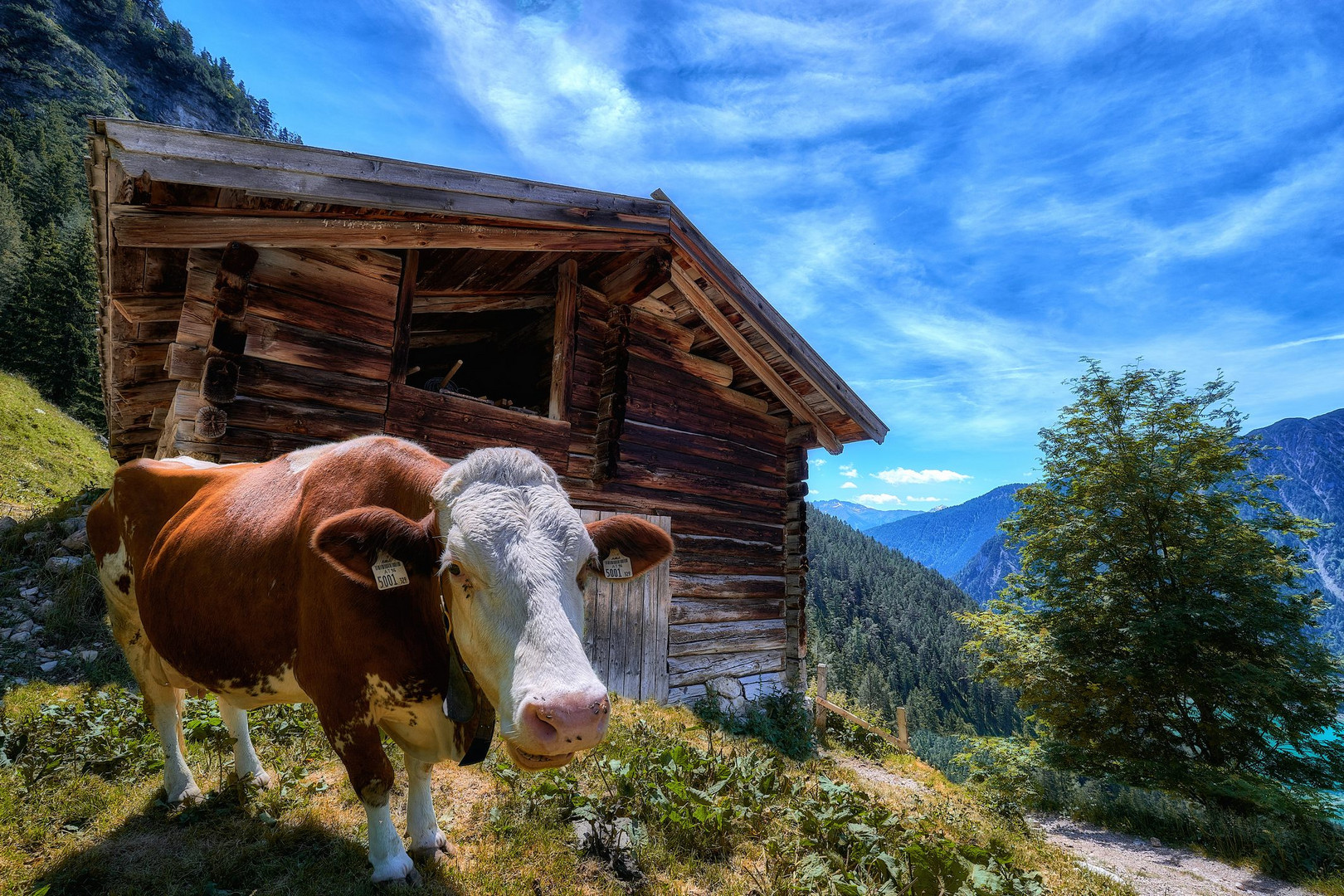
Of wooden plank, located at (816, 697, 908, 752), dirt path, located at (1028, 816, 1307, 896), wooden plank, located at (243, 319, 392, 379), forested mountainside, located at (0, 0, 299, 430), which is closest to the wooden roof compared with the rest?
wooden plank, located at (243, 319, 392, 379)

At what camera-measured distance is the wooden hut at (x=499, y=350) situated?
4.45 metres

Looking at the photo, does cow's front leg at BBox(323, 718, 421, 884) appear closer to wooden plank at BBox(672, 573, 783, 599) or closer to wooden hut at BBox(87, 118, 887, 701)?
wooden hut at BBox(87, 118, 887, 701)

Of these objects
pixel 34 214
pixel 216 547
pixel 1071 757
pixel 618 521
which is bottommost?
pixel 1071 757

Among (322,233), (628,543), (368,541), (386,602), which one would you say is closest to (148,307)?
(322,233)

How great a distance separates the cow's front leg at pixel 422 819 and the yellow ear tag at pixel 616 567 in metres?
1.26

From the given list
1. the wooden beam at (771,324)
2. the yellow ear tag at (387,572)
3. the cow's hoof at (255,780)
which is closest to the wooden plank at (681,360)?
the wooden beam at (771,324)

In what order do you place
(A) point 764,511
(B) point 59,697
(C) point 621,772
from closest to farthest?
1. (C) point 621,772
2. (B) point 59,697
3. (A) point 764,511

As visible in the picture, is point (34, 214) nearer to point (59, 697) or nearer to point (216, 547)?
point (59, 697)

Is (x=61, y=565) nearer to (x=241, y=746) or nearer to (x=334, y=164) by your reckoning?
(x=241, y=746)

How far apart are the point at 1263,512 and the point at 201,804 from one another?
18.9 m

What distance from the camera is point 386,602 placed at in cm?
236

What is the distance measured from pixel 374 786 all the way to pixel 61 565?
818cm

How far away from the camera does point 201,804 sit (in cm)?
317

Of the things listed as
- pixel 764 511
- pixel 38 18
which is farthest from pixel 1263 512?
pixel 38 18
